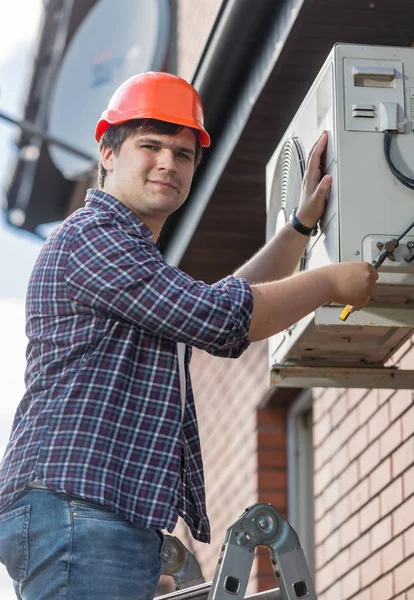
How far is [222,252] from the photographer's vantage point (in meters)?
6.44

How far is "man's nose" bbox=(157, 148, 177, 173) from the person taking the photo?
304 cm

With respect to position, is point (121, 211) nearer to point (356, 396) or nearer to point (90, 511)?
point (90, 511)

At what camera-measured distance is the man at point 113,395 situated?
2654 mm

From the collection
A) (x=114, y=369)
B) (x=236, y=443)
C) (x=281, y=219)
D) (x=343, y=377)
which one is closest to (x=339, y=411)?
(x=343, y=377)

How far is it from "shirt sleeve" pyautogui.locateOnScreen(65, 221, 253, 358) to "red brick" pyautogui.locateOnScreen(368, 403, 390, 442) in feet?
6.44

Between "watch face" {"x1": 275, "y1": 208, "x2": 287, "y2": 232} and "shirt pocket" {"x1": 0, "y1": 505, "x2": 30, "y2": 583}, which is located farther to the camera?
"watch face" {"x1": 275, "y1": 208, "x2": 287, "y2": 232}

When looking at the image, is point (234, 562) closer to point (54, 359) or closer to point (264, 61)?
point (54, 359)

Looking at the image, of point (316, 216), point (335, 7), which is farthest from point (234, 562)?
point (335, 7)

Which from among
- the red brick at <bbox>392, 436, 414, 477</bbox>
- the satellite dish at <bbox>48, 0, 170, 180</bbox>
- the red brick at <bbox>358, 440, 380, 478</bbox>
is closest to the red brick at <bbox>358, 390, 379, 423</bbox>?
the red brick at <bbox>358, 440, 380, 478</bbox>

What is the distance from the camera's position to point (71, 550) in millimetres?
2619

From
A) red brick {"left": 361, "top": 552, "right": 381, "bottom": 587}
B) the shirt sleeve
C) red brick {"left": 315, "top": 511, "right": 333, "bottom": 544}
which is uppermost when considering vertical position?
the shirt sleeve

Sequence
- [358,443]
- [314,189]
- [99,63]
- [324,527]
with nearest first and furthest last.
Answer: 1. [314,189]
2. [358,443]
3. [324,527]
4. [99,63]

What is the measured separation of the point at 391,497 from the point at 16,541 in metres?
2.16

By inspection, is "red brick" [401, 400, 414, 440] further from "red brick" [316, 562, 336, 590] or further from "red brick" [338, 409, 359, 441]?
"red brick" [316, 562, 336, 590]
